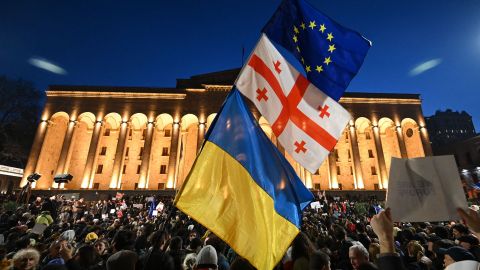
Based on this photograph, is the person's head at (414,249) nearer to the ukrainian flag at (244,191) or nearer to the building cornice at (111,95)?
the ukrainian flag at (244,191)

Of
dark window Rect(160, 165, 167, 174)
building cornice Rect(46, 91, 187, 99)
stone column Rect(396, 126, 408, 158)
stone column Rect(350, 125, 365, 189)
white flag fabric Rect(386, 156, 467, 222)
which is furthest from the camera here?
dark window Rect(160, 165, 167, 174)

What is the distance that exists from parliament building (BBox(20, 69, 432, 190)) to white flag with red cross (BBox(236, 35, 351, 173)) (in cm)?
3235

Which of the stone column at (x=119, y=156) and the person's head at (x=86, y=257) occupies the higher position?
the stone column at (x=119, y=156)

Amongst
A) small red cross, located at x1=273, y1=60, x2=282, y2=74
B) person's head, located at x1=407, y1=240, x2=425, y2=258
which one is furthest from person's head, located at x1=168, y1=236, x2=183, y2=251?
person's head, located at x1=407, y1=240, x2=425, y2=258

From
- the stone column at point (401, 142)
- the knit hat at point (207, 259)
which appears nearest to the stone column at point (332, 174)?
the stone column at point (401, 142)

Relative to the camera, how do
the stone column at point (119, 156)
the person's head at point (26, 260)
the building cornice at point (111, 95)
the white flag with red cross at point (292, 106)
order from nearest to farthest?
the person's head at point (26, 260) < the white flag with red cross at point (292, 106) < the stone column at point (119, 156) < the building cornice at point (111, 95)

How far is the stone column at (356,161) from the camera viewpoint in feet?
122

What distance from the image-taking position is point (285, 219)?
3.45 meters

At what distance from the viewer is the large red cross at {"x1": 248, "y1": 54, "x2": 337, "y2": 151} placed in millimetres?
4770

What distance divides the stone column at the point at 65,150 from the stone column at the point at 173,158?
516 inches

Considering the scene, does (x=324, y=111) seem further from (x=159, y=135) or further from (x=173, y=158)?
(x=159, y=135)

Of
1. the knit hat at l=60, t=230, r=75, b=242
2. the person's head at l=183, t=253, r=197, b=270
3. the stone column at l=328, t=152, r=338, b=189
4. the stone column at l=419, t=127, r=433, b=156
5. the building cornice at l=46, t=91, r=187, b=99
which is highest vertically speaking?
the building cornice at l=46, t=91, r=187, b=99

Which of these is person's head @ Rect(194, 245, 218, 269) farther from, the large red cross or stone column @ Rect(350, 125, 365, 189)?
stone column @ Rect(350, 125, 365, 189)

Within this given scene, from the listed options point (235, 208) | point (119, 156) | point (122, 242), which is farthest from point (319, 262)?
point (119, 156)
